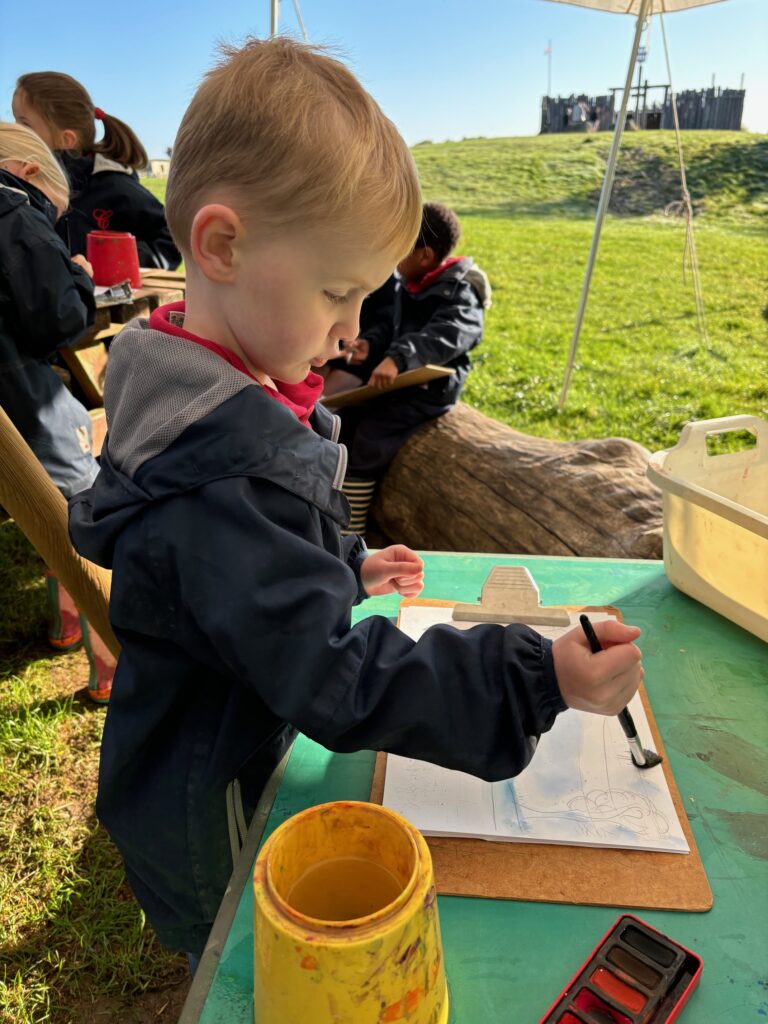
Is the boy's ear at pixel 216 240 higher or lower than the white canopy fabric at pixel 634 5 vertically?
lower

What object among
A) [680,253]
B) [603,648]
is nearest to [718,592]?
[603,648]

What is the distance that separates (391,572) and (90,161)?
3.00 metres

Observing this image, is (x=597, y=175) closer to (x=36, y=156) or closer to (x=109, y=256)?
(x=109, y=256)

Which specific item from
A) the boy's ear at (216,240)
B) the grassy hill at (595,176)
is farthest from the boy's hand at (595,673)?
the grassy hill at (595,176)

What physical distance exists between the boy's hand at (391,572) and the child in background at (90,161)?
2538 mm

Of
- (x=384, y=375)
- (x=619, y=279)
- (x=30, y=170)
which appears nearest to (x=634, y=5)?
(x=384, y=375)

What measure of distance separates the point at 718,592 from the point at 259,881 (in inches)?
34.5

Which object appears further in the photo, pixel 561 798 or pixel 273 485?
pixel 561 798

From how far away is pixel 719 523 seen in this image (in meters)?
1.14

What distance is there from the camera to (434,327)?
3.05m

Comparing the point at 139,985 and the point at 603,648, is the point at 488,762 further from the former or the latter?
the point at 139,985

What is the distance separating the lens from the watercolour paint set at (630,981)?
580 millimetres

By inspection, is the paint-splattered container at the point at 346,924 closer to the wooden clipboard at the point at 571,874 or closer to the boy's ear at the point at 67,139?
the wooden clipboard at the point at 571,874

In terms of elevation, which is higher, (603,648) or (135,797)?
(603,648)
